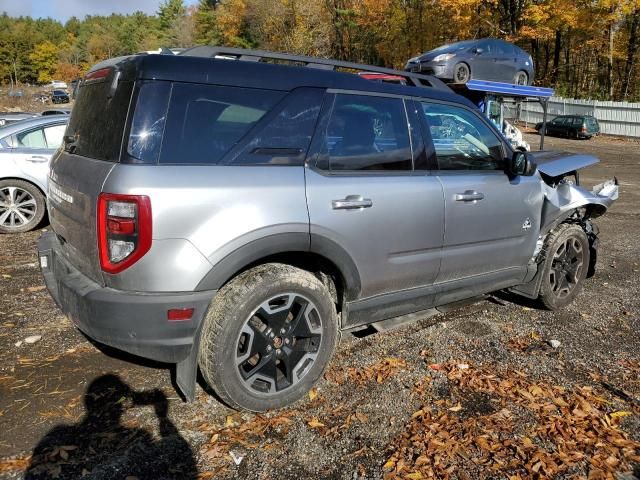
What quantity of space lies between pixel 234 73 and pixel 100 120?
796 millimetres

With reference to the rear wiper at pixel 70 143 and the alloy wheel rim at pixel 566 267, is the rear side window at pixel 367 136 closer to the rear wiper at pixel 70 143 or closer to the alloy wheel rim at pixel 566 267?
the rear wiper at pixel 70 143

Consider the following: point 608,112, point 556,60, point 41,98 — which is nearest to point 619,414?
point 608,112

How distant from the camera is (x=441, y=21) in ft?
121

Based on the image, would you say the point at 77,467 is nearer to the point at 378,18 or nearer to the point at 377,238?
the point at 377,238

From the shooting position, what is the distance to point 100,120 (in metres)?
2.93

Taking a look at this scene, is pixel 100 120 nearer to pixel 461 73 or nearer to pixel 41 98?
pixel 461 73

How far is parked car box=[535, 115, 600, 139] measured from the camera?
29859 millimetres

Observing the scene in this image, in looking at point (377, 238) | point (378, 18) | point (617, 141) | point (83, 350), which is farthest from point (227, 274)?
point (378, 18)

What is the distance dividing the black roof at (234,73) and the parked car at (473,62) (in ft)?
27.6

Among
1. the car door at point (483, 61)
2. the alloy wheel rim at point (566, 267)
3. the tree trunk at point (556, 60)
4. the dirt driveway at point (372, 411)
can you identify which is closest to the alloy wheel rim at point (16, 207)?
the dirt driveway at point (372, 411)

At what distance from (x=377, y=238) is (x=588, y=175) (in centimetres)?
1444

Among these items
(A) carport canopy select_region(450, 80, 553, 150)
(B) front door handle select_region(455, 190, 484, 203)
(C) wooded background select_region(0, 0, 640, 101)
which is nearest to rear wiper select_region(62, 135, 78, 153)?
(B) front door handle select_region(455, 190, 484, 203)

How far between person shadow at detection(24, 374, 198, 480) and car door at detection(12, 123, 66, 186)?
512 centimetres

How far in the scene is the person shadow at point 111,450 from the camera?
8.46 feet
